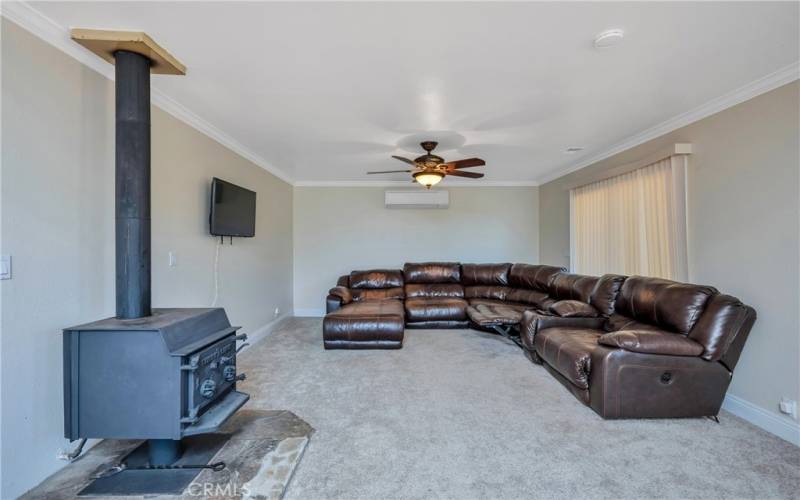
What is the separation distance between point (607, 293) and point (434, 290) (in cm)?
273

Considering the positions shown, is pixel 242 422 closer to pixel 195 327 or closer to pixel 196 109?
pixel 195 327

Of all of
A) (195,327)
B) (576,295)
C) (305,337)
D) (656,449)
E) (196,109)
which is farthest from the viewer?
(305,337)

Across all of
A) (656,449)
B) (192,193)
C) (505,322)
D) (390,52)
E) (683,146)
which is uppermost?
(390,52)

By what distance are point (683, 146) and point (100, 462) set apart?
193 inches

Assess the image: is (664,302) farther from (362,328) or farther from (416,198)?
(416,198)

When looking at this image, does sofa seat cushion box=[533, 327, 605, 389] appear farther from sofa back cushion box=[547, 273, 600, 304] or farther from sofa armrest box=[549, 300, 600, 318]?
sofa back cushion box=[547, 273, 600, 304]

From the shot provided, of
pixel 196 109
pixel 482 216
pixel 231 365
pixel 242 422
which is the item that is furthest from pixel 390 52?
pixel 482 216

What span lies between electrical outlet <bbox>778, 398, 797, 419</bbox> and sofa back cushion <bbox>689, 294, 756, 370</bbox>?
31 centimetres

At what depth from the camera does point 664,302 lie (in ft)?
8.85

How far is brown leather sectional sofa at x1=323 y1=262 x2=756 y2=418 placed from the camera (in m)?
2.37

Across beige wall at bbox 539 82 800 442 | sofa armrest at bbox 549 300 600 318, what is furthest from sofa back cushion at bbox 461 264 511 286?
beige wall at bbox 539 82 800 442

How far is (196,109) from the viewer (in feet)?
9.40

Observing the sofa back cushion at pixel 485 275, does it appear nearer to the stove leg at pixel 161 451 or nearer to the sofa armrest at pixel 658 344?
the sofa armrest at pixel 658 344

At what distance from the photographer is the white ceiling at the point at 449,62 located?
1.66 m
